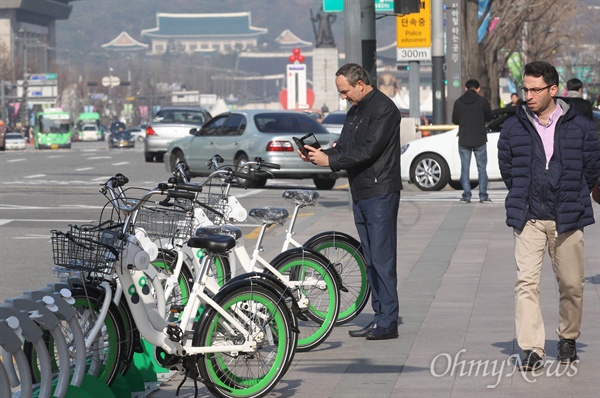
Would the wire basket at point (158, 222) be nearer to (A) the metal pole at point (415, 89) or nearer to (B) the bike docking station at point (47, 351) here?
(B) the bike docking station at point (47, 351)

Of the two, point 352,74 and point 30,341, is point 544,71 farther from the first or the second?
point 30,341

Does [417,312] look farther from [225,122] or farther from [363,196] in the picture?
[225,122]

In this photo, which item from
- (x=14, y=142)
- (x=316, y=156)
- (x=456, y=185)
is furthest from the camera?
(x=14, y=142)

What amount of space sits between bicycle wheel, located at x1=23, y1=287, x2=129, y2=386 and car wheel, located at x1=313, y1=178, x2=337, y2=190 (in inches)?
724

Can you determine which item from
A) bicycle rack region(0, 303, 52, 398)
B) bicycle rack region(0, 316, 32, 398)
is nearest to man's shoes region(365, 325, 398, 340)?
bicycle rack region(0, 303, 52, 398)

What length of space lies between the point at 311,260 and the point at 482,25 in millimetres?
33675

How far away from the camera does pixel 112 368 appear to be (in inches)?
279

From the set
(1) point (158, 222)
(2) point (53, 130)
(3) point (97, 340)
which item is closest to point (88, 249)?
(3) point (97, 340)

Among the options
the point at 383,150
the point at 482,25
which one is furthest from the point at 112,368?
the point at 482,25

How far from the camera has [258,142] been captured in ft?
82.8

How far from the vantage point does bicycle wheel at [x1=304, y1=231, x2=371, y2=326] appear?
31.1 feet

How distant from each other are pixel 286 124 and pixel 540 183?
18.2 m

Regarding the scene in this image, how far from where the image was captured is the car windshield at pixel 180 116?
38.5 metres

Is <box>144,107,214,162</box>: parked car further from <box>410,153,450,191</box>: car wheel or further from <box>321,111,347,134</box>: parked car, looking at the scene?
<box>410,153,450,191</box>: car wheel
